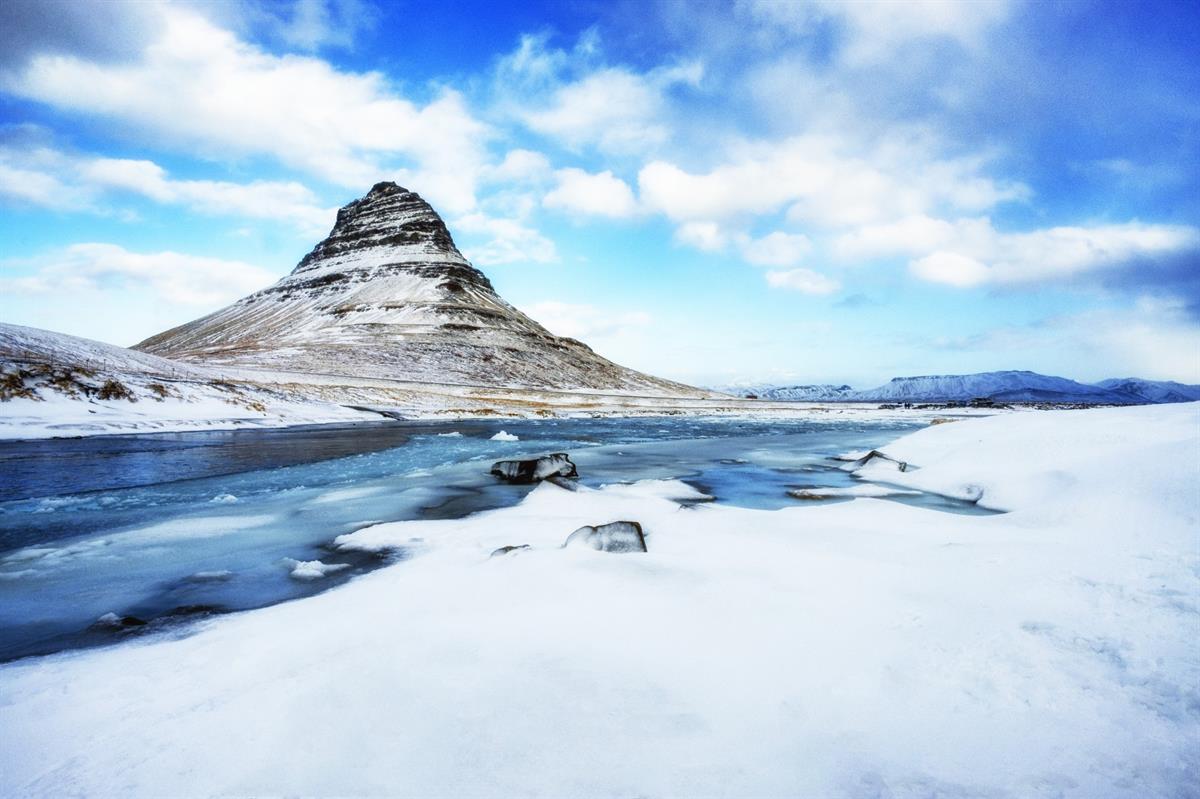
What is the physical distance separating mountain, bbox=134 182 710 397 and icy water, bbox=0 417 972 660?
63.2m

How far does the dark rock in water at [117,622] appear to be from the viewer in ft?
14.0

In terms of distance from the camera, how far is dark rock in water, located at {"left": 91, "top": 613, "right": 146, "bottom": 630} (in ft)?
14.0

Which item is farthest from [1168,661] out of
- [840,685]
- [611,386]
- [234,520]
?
[611,386]

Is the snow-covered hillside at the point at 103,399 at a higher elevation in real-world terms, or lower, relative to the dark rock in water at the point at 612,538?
higher

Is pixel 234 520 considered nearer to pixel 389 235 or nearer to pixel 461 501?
pixel 461 501

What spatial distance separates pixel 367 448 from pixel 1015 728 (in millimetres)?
19984

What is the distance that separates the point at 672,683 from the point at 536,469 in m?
9.67

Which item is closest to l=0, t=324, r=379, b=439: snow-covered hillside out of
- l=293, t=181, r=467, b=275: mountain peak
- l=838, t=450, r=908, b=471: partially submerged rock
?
l=838, t=450, r=908, b=471: partially submerged rock

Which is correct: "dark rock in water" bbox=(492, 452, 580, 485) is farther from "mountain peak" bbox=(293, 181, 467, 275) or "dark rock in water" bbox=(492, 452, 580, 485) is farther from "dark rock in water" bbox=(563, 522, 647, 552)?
"mountain peak" bbox=(293, 181, 467, 275)

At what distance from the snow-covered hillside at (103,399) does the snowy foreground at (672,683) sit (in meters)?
23.5

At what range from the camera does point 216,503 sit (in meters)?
9.55

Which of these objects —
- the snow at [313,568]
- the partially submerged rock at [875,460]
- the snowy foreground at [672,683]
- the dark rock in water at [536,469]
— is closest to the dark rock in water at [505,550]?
the snowy foreground at [672,683]

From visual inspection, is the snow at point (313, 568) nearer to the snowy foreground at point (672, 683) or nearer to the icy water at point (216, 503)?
the icy water at point (216, 503)

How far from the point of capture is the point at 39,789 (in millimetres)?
2170
